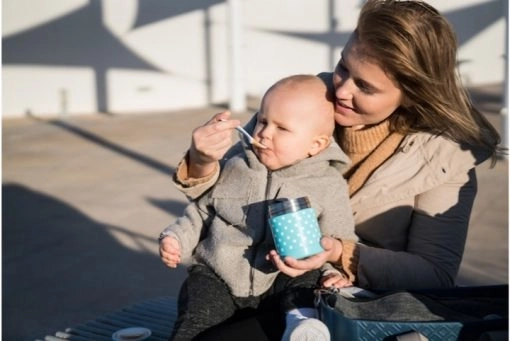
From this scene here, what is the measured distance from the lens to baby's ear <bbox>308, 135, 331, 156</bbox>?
2648 mm

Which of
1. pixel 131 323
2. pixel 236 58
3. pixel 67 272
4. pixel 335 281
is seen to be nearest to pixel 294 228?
pixel 335 281

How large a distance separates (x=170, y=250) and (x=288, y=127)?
19.9 inches

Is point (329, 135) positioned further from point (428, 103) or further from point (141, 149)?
point (141, 149)

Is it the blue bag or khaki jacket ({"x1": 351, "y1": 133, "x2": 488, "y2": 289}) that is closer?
the blue bag

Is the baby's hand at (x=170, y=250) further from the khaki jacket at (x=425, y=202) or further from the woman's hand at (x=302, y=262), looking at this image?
the khaki jacket at (x=425, y=202)

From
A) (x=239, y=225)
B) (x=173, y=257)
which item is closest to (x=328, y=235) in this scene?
(x=239, y=225)

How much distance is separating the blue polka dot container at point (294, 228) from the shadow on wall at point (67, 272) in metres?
2.84

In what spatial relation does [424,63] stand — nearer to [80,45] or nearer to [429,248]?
[429,248]

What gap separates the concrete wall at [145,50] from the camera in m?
14.8

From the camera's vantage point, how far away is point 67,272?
230 inches

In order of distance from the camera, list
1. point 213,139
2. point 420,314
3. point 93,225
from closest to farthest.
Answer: point 420,314 → point 213,139 → point 93,225

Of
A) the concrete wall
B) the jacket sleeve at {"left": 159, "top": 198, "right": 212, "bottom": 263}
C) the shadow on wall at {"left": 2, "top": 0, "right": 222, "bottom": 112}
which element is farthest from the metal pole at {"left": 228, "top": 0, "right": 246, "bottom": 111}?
the jacket sleeve at {"left": 159, "top": 198, "right": 212, "bottom": 263}

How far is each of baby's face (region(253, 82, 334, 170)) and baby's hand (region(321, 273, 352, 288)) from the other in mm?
356

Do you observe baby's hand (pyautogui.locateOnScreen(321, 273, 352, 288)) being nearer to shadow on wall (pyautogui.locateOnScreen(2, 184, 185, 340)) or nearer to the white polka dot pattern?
the white polka dot pattern
